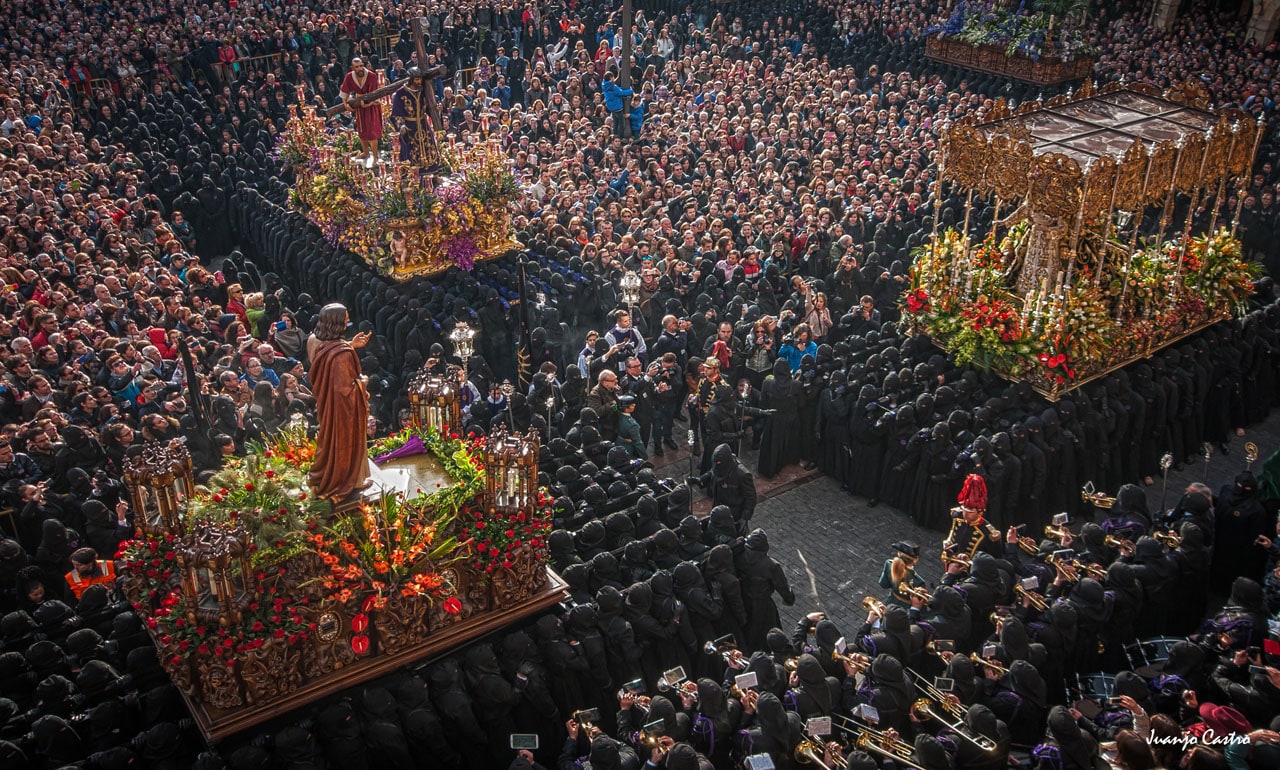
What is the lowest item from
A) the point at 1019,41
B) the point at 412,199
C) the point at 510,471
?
the point at 510,471

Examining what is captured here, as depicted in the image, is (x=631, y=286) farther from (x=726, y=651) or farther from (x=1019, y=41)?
(x=1019, y=41)

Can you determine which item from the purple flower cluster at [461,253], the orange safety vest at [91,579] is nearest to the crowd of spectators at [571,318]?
the orange safety vest at [91,579]

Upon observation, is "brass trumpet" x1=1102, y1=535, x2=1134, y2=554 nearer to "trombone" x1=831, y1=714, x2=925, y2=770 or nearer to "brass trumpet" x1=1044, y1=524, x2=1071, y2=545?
"brass trumpet" x1=1044, y1=524, x2=1071, y2=545

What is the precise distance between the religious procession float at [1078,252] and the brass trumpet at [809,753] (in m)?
6.81

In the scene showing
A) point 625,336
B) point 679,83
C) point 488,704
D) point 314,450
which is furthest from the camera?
point 679,83

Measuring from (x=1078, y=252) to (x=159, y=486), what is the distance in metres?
12.1

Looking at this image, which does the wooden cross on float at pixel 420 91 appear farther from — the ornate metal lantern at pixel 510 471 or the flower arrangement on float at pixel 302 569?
the ornate metal lantern at pixel 510 471

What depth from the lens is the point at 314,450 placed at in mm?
9656

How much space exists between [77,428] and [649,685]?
21.9 feet

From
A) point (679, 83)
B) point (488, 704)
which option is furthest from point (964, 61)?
point (488, 704)

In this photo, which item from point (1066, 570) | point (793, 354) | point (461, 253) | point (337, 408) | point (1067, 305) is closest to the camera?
point (337, 408)

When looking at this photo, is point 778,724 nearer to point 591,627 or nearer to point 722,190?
point 591,627

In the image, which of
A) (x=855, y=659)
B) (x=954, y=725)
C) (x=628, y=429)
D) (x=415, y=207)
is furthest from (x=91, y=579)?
(x=415, y=207)

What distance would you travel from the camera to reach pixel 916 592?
9664 mm
